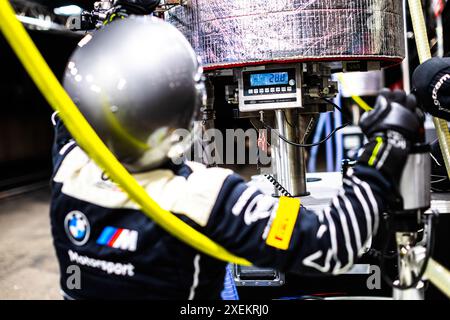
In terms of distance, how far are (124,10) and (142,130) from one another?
43 centimetres

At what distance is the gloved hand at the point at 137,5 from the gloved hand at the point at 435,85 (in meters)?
0.79

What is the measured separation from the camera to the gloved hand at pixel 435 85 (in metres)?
1.31

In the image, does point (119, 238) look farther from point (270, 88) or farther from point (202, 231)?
point (270, 88)

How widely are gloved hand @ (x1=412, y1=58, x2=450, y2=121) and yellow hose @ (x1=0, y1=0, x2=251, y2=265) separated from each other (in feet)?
2.93

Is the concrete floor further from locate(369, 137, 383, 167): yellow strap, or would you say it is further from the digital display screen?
locate(369, 137, 383, 167): yellow strap

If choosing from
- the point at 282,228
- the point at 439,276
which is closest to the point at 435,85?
the point at 439,276

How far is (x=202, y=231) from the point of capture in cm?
78

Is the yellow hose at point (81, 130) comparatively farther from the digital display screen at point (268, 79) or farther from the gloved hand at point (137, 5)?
the digital display screen at point (268, 79)

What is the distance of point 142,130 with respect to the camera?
769mm

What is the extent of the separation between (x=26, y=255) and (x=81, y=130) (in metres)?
2.89

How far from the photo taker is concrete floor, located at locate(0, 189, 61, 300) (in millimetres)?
2571

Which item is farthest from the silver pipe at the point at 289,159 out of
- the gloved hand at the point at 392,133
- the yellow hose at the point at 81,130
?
the yellow hose at the point at 81,130

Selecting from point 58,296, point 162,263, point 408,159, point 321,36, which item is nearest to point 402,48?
point 321,36

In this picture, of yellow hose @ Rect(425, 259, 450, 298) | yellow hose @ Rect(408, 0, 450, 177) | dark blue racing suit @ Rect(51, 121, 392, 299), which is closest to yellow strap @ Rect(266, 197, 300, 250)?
dark blue racing suit @ Rect(51, 121, 392, 299)
